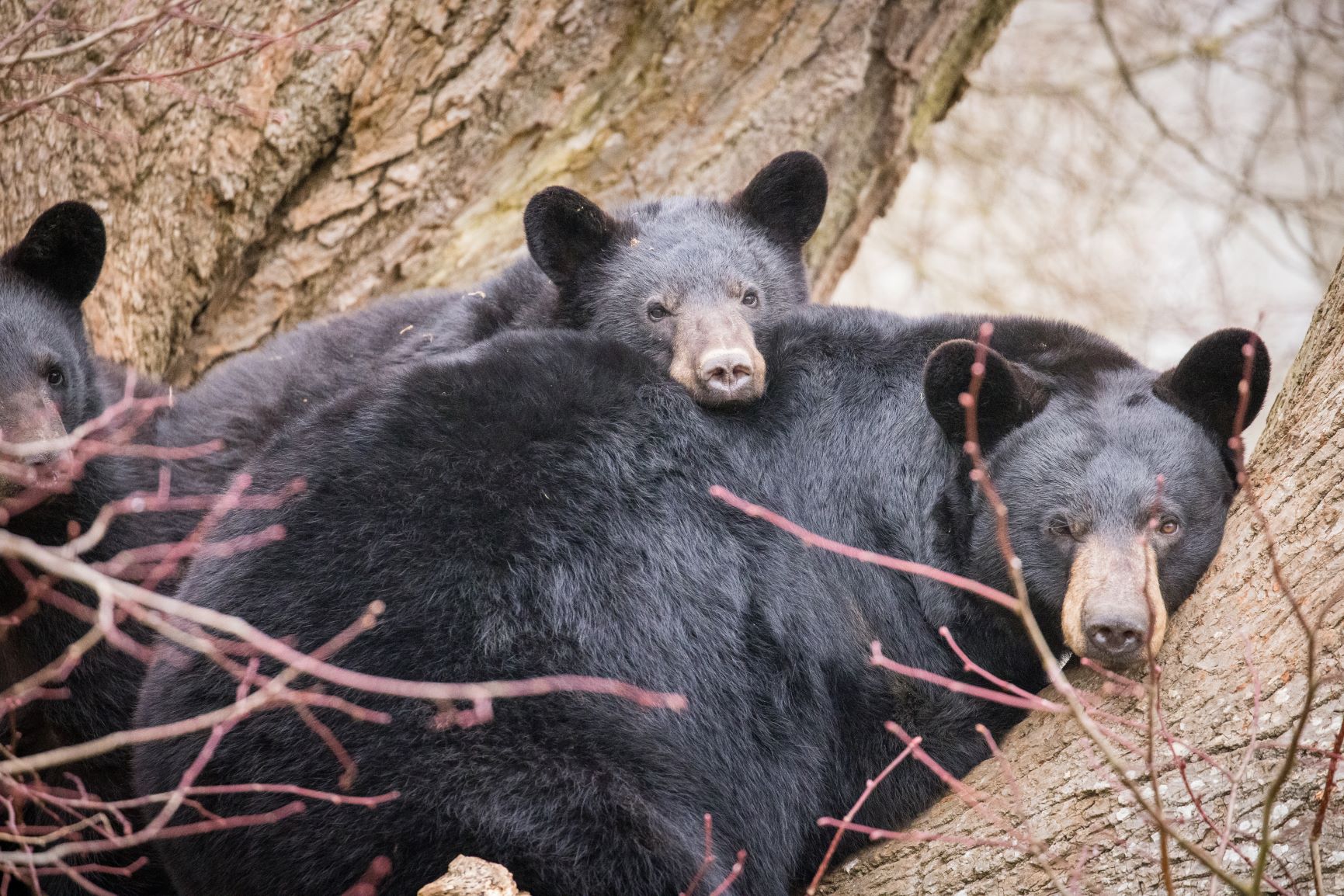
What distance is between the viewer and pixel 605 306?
599 cm

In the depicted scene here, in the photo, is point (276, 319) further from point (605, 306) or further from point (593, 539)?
point (593, 539)

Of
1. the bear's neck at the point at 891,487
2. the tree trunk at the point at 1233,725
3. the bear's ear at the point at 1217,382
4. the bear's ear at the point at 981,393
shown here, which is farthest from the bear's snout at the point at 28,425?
the bear's ear at the point at 1217,382

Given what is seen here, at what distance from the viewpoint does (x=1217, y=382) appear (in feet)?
14.2

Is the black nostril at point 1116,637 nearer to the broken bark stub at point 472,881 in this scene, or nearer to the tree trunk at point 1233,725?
the tree trunk at point 1233,725

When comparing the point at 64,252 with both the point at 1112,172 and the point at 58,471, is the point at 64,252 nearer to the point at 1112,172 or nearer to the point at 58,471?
the point at 58,471

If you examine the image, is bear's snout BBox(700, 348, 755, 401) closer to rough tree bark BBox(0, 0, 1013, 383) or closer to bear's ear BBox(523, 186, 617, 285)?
bear's ear BBox(523, 186, 617, 285)

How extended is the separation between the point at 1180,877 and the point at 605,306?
3.37 metres

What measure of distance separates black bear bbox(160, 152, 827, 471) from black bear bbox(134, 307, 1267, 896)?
3.19 ft

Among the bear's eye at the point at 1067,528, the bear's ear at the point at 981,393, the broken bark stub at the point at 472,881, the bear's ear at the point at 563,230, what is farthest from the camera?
the bear's ear at the point at 563,230

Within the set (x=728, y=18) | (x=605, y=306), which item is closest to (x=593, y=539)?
(x=605, y=306)

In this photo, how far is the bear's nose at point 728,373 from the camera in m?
4.77

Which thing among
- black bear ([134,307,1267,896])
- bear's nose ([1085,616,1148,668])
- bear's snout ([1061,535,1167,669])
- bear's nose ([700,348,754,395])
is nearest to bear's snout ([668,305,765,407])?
bear's nose ([700,348,754,395])

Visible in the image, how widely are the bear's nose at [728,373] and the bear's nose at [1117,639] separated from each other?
4.93 ft

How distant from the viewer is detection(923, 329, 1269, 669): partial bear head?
156 inches
